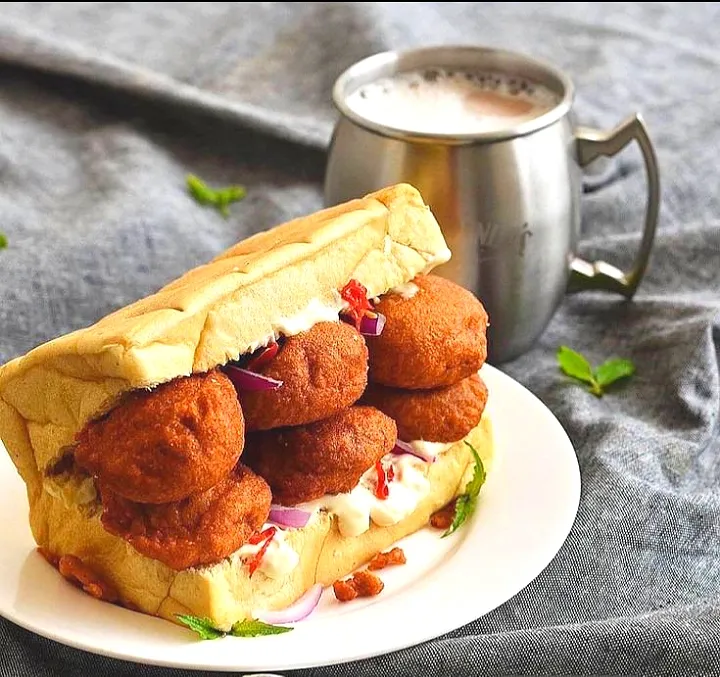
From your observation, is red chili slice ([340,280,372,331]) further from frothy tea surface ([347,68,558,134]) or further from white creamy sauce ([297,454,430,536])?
frothy tea surface ([347,68,558,134])

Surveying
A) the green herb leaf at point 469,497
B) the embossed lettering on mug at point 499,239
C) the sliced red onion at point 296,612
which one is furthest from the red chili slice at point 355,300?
the embossed lettering on mug at point 499,239

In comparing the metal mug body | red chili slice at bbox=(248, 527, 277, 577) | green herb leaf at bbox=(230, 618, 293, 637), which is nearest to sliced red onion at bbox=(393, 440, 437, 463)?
red chili slice at bbox=(248, 527, 277, 577)

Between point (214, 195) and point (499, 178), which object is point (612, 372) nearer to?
point (499, 178)

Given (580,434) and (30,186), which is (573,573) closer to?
(580,434)

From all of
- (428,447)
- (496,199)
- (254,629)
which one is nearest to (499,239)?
(496,199)

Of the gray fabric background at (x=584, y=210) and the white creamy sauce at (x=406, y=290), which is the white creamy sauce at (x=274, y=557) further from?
the white creamy sauce at (x=406, y=290)

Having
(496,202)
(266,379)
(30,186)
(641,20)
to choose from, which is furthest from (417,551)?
(641,20)
